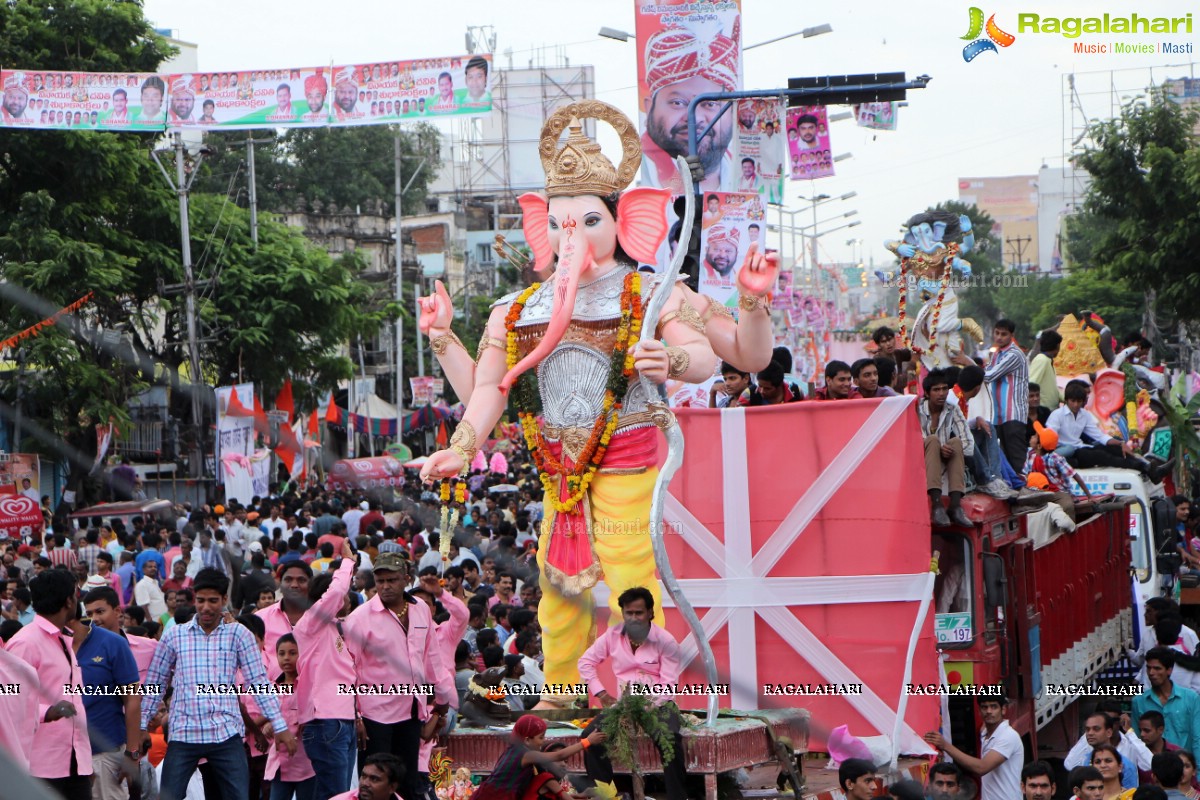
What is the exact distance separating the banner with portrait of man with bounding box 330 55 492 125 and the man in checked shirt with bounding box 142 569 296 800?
40.1 ft

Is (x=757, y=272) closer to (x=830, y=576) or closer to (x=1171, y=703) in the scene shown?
(x=830, y=576)

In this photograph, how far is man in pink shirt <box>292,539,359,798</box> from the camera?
22.2 feet

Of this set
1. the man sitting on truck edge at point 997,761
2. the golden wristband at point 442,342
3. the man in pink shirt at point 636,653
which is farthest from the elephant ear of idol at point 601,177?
the man sitting on truck edge at point 997,761

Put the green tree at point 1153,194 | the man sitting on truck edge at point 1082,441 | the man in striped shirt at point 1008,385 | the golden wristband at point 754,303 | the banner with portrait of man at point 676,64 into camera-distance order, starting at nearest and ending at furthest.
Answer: the golden wristband at point 754,303 → the man in striped shirt at point 1008,385 → the man sitting on truck edge at point 1082,441 → the banner with portrait of man at point 676,64 → the green tree at point 1153,194

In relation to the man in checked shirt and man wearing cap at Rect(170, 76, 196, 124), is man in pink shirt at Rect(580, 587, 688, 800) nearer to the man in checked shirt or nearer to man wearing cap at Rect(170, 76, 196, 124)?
the man in checked shirt

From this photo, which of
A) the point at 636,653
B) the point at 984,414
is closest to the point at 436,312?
the point at 636,653

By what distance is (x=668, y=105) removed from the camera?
1556 centimetres

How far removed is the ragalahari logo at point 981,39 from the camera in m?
17.1

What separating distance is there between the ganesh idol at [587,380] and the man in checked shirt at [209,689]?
3.42 ft

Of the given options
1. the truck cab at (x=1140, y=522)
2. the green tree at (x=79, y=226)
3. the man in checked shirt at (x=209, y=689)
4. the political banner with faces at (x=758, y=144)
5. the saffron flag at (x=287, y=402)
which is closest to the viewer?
the man in checked shirt at (x=209, y=689)

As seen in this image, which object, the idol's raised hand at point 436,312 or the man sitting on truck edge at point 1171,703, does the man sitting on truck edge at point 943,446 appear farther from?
the idol's raised hand at point 436,312

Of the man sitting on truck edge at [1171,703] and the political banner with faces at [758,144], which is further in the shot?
the political banner with faces at [758,144]

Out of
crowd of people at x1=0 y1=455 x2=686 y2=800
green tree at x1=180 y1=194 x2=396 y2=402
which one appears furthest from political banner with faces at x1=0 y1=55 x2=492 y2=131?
crowd of people at x1=0 y1=455 x2=686 y2=800

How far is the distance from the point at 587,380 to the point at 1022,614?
9.62ft
